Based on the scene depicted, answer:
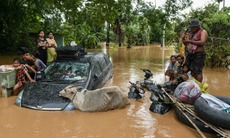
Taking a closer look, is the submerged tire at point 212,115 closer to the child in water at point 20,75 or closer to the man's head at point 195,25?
the man's head at point 195,25

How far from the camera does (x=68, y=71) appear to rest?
22.9 ft

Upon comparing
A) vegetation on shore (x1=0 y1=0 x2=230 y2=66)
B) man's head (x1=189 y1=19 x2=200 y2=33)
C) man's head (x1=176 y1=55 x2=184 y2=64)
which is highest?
vegetation on shore (x1=0 y1=0 x2=230 y2=66)

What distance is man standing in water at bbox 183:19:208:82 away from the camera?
6811 mm

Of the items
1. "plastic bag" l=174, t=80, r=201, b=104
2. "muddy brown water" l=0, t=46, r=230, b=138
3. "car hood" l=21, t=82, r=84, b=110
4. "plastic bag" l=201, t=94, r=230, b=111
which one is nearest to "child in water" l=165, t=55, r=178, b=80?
"muddy brown water" l=0, t=46, r=230, b=138

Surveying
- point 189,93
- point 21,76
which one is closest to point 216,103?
point 189,93

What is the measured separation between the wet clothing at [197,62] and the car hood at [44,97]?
3.12 m

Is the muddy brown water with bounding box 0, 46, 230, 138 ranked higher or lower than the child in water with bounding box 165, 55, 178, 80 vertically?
lower

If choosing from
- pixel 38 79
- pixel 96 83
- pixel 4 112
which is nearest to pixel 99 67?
pixel 96 83

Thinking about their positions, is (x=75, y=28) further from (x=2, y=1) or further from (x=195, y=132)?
(x=195, y=132)

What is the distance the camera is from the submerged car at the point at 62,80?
19.6 ft

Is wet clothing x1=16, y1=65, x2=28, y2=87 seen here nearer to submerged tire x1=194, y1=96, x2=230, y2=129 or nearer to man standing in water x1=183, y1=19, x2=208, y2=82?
man standing in water x1=183, y1=19, x2=208, y2=82

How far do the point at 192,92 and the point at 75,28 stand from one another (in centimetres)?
1415

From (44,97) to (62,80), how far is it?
2.80 ft

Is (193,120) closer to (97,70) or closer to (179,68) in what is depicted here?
(97,70)
